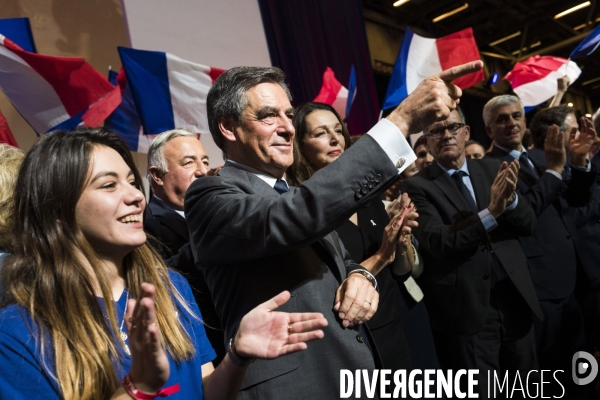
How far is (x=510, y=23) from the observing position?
38.4 feet

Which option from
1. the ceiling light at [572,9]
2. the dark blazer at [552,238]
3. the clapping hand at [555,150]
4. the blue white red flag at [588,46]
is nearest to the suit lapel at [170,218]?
the dark blazer at [552,238]

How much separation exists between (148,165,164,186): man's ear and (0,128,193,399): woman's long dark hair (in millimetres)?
1117

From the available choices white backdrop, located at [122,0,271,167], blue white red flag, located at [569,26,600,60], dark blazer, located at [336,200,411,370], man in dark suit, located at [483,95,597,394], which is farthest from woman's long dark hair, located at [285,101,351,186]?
blue white red flag, located at [569,26,600,60]

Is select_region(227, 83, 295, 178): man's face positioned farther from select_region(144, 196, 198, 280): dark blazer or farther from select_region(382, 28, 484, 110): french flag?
select_region(382, 28, 484, 110): french flag

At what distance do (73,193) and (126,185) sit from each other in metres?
0.12

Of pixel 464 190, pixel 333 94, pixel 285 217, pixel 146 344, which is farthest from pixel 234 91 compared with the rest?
pixel 333 94

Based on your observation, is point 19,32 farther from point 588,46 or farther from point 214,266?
point 588,46

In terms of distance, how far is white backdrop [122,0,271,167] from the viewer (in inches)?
167

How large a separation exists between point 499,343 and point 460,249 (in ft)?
1.64

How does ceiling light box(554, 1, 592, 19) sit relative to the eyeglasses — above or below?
above

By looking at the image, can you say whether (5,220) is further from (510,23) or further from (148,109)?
(510,23)

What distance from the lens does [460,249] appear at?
2.35 m

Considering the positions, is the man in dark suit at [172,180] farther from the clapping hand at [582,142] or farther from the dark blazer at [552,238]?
the clapping hand at [582,142]

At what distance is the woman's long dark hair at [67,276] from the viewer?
1008 millimetres
